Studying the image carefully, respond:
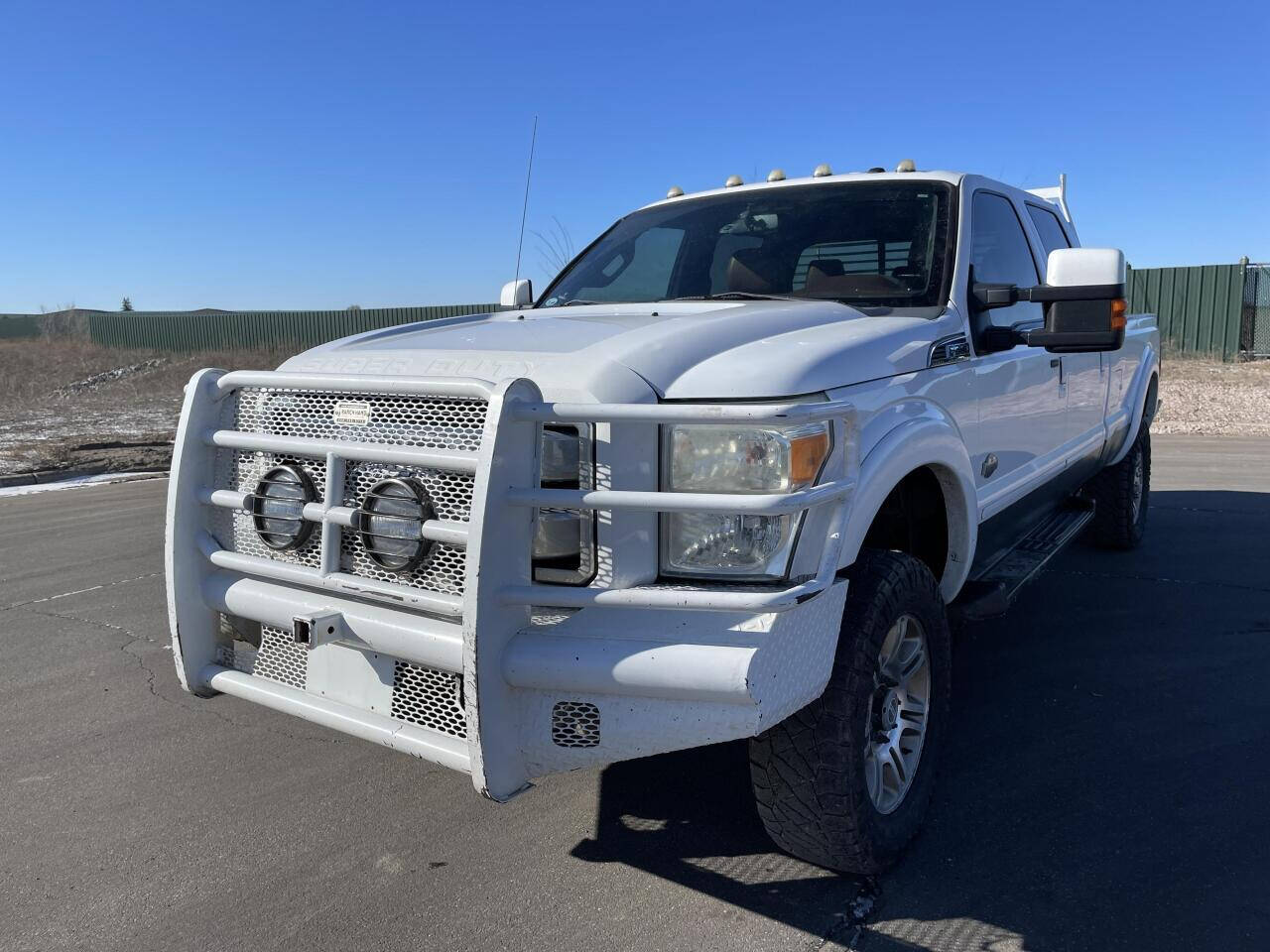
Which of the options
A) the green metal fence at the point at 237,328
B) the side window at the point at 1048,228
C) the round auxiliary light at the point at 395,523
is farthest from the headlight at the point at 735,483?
the green metal fence at the point at 237,328

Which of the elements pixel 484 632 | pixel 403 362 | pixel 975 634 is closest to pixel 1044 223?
pixel 975 634

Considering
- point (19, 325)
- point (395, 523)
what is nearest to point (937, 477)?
point (395, 523)

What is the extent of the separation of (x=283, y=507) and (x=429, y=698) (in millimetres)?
727

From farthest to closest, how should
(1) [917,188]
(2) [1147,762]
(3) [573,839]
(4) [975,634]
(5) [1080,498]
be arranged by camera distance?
(5) [1080,498]
(4) [975,634]
(1) [917,188]
(2) [1147,762]
(3) [573,839]

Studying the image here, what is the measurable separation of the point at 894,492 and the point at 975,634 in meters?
2.19

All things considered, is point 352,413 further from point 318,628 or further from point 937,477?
point 937,477

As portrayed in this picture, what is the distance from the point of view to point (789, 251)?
3859 mm

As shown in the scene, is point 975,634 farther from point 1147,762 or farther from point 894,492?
point 894,492

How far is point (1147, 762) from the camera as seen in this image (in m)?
3.50

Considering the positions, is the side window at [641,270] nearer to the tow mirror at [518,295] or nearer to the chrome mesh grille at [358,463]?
the tow mirror at [518,295]

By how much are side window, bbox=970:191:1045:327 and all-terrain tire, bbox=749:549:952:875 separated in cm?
155

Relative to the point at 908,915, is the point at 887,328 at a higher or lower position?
higher

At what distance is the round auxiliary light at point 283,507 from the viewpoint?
2789mm

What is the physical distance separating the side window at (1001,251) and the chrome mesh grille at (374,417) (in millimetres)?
2178
